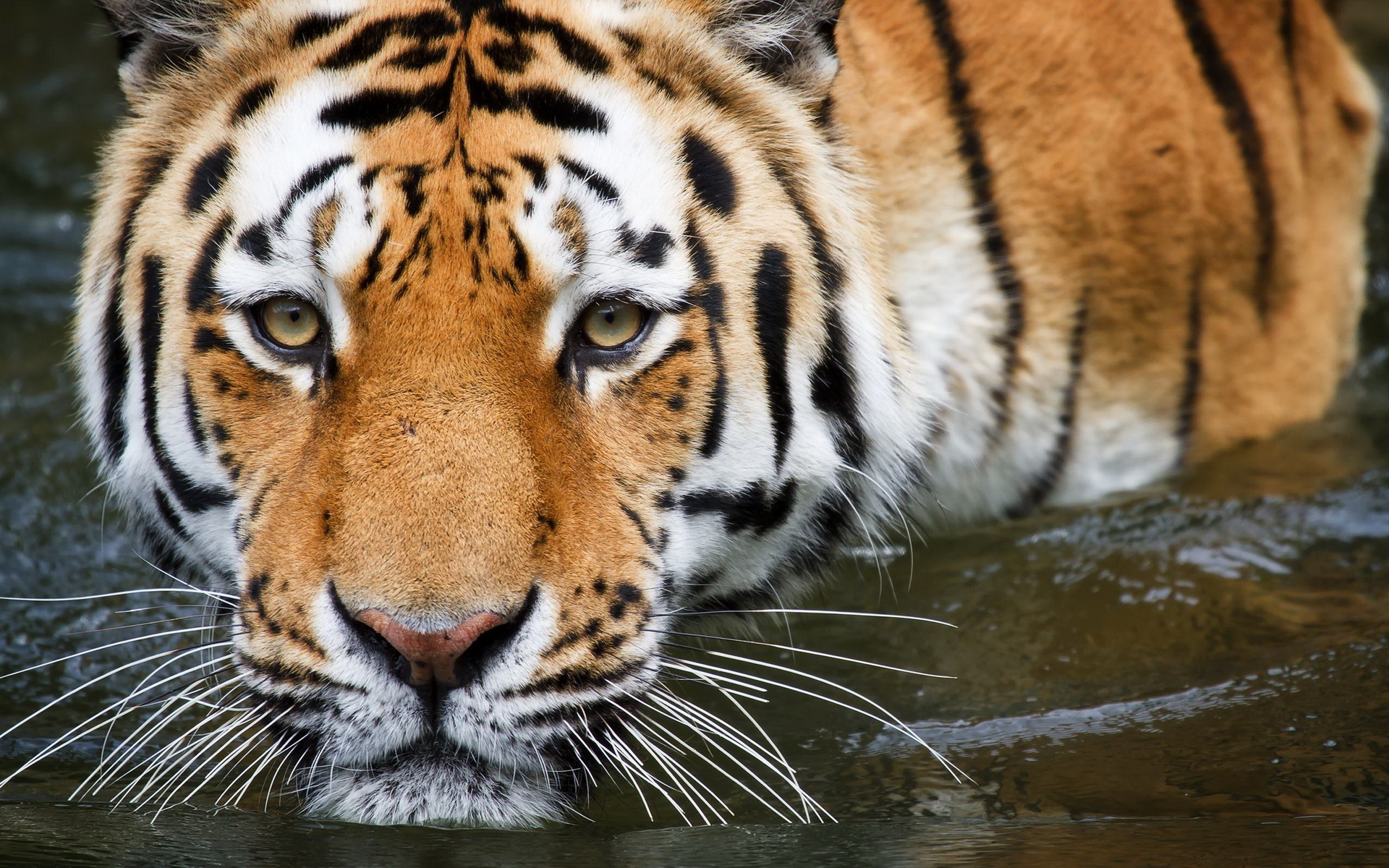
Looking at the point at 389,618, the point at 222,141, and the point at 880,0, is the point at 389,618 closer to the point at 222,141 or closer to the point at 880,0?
the point at 222,141

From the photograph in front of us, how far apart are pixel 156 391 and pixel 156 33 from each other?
495mm

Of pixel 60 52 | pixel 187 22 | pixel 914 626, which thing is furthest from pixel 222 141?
pixel 60 52

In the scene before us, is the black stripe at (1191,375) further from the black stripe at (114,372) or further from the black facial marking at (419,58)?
the black stripe at (114,372)

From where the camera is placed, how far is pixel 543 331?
1.86m

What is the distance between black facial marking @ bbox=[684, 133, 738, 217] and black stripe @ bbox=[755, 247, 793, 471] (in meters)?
0.08

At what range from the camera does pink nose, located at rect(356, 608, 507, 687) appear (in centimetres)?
162

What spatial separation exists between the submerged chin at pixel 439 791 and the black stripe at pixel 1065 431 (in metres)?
1.24

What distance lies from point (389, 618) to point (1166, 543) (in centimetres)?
169

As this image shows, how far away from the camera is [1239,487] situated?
2.99 metres

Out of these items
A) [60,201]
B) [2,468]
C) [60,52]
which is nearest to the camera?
[2,468]

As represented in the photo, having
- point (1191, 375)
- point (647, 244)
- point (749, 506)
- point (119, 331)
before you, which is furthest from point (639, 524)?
point (1191, 375)

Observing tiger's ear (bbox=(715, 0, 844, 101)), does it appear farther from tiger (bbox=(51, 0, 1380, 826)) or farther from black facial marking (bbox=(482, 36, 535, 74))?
black facial marking (bbox=(482, 36, 535, 74))

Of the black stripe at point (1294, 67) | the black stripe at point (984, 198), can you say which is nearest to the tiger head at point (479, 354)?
the black stripe at point (984, 198)

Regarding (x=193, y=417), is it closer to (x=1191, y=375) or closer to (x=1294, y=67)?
(x=1191, y=375)
